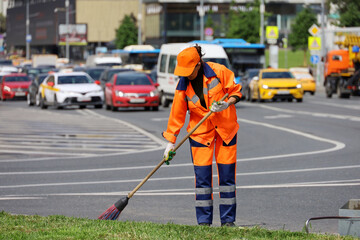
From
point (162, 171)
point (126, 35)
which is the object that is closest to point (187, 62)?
point (162, 171)

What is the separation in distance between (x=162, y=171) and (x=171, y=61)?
21951mm

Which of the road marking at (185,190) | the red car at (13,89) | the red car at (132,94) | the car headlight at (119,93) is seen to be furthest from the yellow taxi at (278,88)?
the road marking at (185,190)

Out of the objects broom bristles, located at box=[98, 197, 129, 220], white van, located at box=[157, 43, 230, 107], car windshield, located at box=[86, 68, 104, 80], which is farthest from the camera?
car windshield, located at box=[86, 68, 104, 80]

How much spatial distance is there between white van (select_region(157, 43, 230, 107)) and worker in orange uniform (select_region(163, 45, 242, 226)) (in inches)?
1043

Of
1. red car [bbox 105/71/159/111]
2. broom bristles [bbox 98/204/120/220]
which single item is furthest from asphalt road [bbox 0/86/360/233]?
red car [bbox 105/71/159/111]

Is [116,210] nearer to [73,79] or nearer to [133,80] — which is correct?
[133,80]

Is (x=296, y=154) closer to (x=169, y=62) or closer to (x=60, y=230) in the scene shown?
(x=60, y=230)

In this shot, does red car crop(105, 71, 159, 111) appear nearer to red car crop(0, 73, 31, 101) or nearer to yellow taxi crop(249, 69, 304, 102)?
yellow taxi crop(249, 69, 304, 102)

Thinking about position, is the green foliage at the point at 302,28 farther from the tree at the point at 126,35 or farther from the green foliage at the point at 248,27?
the tree at the point at 126,35

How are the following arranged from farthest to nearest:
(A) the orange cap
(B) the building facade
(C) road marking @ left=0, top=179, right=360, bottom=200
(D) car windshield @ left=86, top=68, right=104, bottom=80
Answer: (B) the building facade, (D) car windshield @ left=86, top=68, right=104, bottom=80, (C) road marking @ left=0, top=179, right=360, bottom=200, (A) the orange cap

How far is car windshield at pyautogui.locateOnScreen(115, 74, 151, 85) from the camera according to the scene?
36594 millimetres

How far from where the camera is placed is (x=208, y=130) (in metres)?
8.84

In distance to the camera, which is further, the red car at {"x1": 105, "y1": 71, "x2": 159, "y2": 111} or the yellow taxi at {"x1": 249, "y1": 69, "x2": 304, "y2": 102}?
the yellow taxi at {"x1": 249, "y1": 69, "x2": 304, "y2": 102}

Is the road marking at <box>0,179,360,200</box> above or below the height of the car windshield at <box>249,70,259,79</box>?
above
